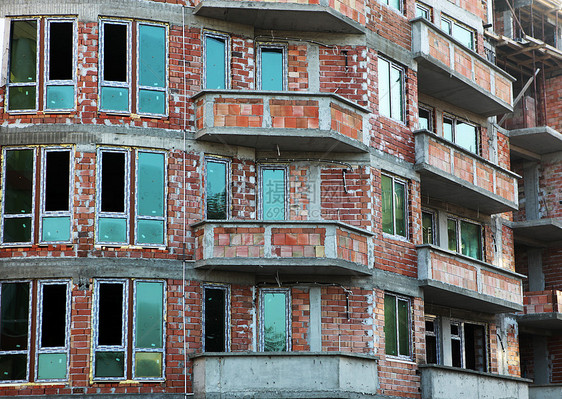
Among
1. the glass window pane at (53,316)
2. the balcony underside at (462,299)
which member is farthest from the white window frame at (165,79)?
the balcony underside at (462,299)

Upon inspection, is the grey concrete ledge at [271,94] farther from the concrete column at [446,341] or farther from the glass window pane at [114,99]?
the concrete column at [446,341]

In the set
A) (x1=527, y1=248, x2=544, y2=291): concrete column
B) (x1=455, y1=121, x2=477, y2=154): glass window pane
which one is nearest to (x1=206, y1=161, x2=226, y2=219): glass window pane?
(x1=455, y1=121, x2=477, y2=154): glass window pane

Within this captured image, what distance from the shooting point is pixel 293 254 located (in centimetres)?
2678

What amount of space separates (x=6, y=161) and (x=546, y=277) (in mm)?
21389

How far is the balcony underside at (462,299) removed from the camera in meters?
30.2

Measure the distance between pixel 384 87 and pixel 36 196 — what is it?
392 inches

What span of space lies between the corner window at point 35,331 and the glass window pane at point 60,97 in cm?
427

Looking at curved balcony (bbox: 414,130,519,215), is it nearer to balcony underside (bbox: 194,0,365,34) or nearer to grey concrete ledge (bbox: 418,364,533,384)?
balcony underside (bbox: 194,0,365,34)

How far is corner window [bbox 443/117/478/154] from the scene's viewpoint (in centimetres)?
3481

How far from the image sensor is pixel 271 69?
29016 millimetres

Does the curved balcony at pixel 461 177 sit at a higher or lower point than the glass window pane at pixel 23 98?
lower

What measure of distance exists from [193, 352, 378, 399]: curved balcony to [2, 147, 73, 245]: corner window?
15.0 feet

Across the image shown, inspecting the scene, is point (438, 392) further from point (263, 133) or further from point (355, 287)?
point (263, 133)

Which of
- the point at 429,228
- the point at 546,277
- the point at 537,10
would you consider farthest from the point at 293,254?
the point at 537,10
